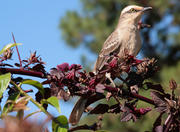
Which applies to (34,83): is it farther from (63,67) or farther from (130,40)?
(130,40)

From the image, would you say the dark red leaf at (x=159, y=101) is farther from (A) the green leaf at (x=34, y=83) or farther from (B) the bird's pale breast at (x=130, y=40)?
(B) the bird's pale breast at (x=130, y=40)

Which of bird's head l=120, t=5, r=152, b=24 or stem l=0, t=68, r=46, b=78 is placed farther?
bird's head l=120, t=5, r=152, b=24

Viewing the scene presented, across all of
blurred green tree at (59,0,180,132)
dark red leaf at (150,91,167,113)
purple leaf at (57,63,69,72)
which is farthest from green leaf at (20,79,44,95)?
blurred green tree at (59,0,180,132)

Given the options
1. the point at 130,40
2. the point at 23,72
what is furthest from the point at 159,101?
the point at 130,40

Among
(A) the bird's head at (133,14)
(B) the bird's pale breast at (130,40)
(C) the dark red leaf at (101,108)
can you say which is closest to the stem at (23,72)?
(C) the dark red leaf at (101,108)

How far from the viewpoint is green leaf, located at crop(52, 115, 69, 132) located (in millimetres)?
1422

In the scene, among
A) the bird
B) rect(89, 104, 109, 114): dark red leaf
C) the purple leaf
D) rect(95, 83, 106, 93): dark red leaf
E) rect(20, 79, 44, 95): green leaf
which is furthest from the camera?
the bird

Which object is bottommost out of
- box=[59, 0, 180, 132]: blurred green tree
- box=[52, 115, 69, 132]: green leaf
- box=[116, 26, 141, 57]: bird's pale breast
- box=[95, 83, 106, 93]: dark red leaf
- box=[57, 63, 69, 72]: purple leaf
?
box=[52, 115, 69, 132]: green leaf

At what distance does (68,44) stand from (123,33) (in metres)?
10.8

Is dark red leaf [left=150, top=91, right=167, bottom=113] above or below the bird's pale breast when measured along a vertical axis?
below

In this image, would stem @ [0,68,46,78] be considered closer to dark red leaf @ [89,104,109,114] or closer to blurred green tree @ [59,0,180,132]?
dark red leaf @ [89,104,109,114]

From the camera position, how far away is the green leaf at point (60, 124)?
1.42 m

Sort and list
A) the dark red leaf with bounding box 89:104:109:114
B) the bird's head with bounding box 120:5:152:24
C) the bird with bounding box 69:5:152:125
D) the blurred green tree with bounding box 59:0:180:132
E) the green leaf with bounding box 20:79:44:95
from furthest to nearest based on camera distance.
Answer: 1. the blurred green tree with bounding box 59:0:180:132
2. the bird's head with bounding box 120:5:152:24
3. the bird with bounding box 69:5:152:125
4. the dark red leaf with bounding box 89:104:109:114
5. the green leaf with bounding box 20:79:44:95

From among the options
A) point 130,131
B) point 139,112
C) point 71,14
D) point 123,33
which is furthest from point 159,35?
point 139,112
